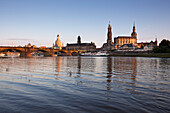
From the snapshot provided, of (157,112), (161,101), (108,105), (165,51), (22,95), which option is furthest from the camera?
(165,51)

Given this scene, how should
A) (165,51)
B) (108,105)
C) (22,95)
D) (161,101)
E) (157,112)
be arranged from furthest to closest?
(165,51), (22,95), (161,101), (108,105), (157,112)

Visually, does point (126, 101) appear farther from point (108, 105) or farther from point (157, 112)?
point (157, 112)

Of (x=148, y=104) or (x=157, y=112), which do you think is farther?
(x=148, y=104)

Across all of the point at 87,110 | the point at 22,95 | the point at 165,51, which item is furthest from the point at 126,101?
the point at 165,51

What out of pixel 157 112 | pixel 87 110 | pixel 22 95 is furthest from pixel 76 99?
pixel 157 112

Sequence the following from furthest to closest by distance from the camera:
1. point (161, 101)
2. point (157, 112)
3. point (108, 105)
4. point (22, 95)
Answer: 1. point (22, 95)
2. point (161, 101)
3. point (108, 105)
4. point (157, 112)

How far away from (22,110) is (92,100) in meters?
3.64

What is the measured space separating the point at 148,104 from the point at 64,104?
428 cm

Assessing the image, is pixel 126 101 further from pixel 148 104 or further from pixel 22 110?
pixel 22 110

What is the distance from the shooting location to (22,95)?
9.76m

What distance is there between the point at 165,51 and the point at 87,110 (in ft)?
408

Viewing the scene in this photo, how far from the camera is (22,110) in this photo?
716cm

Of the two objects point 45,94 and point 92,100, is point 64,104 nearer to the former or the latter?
point 92,100

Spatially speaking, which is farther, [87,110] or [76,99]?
[76,99]
